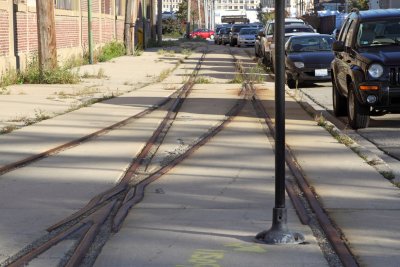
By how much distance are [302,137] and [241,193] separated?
14.3 ft

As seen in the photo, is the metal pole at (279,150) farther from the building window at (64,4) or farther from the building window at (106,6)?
the building window at (106,6)

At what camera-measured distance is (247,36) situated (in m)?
57.7

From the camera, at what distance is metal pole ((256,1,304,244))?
618cm

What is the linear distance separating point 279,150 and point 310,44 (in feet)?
62.0

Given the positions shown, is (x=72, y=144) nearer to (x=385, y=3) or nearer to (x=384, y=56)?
(x=384, y=56)

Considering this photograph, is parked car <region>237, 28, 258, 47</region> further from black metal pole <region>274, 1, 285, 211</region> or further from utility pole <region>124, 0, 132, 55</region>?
Answer: black metal pole <region>274, 1, 285, 211</region>

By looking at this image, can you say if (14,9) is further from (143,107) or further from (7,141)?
(7,141)

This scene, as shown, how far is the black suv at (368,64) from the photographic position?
12938 mm

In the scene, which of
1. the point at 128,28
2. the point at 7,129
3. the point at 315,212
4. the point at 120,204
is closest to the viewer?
the point at 315,212

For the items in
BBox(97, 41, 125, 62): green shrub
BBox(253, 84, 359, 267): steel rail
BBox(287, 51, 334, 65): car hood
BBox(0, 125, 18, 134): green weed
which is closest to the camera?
BBox(253, 84, 359, 267): steel rail

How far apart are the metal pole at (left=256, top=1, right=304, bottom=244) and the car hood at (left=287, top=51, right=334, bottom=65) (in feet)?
54.1

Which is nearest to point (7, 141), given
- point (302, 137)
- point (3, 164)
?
point (3, 164)

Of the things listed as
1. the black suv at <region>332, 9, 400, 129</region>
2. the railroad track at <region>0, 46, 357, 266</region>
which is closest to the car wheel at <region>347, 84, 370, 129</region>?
the black suv at <region>332, 9, 400, 129</region>

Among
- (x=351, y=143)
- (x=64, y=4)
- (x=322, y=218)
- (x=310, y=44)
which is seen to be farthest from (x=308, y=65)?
(x=322, y=218)
